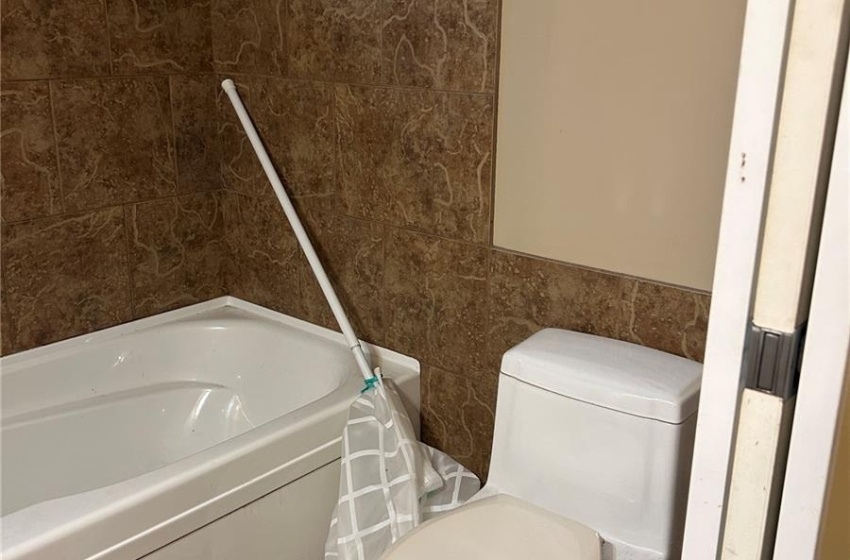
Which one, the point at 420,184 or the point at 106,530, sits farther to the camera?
the point at 420,184

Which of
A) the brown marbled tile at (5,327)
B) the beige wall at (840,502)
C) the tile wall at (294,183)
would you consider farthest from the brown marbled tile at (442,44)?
the beige wall at (840,502)

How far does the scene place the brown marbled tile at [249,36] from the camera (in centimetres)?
209

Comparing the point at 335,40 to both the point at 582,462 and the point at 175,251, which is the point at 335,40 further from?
the point at 582,462

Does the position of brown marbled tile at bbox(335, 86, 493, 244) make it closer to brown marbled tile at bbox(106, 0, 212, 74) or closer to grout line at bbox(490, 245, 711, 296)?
grout line at bbox(490, 245, 711, 296)

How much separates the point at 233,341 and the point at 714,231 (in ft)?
4.65

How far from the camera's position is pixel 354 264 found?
6.85 ft

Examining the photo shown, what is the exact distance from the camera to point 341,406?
1835 mm

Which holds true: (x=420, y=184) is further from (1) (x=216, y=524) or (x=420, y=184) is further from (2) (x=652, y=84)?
(1) (x=216, y=524)

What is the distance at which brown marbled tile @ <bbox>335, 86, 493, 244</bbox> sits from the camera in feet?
5.75

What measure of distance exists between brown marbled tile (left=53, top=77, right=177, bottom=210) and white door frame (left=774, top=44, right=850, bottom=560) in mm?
1916

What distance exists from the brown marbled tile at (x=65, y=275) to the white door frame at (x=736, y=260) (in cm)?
183

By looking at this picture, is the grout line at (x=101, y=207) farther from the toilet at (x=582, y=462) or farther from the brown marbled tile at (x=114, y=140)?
the toilet at (x=582, y=462)

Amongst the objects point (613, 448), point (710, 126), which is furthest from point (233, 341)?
point (710, 126)

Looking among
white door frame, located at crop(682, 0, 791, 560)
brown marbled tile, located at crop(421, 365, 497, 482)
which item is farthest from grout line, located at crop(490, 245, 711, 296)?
white door frame, located at crop(682, 0, 791, 560)
